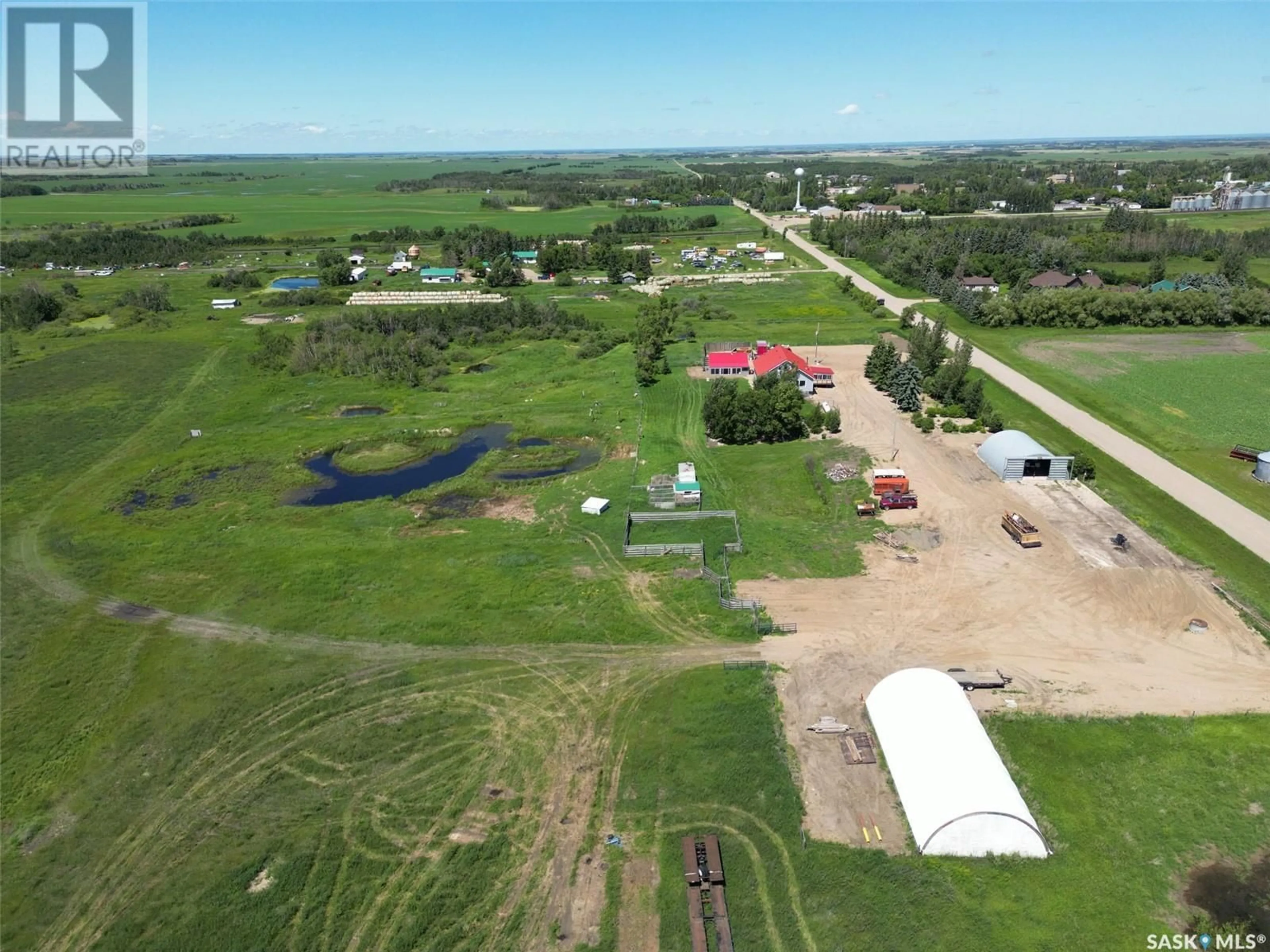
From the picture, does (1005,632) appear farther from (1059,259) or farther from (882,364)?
(1059,259)

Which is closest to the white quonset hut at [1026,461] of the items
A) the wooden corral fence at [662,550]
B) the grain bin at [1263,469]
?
the grain bin at [1263,469]

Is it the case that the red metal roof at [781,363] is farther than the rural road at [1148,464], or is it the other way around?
the red metal roof at [781,363]

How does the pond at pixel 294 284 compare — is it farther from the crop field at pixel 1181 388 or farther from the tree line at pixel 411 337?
the crop field at pixel 1181 388

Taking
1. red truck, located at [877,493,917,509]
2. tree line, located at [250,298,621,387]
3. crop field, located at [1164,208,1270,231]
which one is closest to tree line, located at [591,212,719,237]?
tree line, located at [250,298,621,387]

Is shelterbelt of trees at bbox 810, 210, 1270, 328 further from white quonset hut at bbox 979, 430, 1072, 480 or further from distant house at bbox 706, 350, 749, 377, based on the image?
white quonset hut at bbox 979, 430, 1072, 480

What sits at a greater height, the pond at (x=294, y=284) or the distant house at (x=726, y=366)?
the pond at (x=294, y=284)

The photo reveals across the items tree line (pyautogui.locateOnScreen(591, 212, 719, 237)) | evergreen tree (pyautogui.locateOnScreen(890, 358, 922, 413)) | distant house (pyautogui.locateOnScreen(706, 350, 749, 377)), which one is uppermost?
tree line (pyautogui.locateOnScreen(591, 212, 719, 237))
